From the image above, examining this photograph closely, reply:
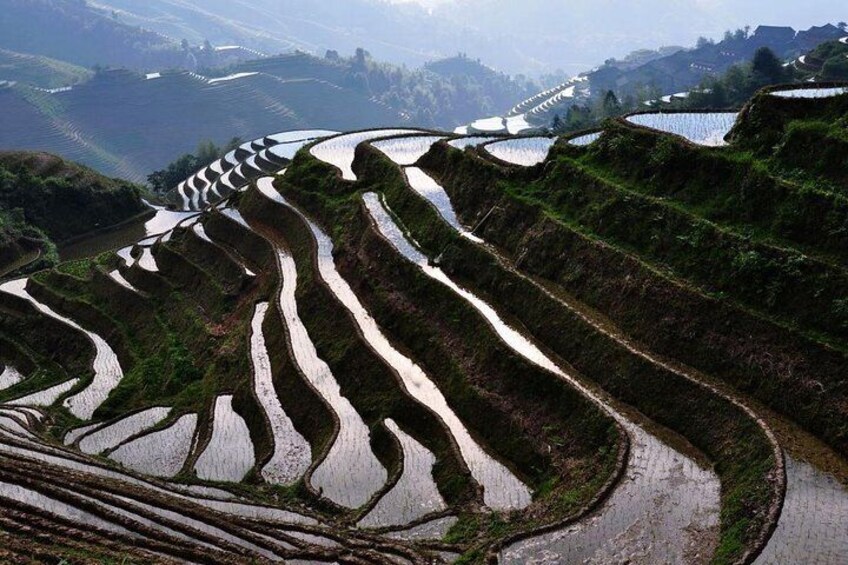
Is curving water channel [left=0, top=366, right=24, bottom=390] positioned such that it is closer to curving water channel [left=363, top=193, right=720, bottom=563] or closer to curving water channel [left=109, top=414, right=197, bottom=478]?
curving water channel [left=109, top=414, right=197, bottom=478]

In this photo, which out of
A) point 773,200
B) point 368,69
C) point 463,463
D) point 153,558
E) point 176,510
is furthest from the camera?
point 368,69

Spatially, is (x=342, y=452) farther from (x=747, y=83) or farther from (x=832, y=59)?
(x=747, y=83)

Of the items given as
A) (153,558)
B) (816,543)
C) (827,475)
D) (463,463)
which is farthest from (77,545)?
(827,475)

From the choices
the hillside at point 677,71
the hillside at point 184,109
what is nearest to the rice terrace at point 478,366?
the hillside at point 677,71

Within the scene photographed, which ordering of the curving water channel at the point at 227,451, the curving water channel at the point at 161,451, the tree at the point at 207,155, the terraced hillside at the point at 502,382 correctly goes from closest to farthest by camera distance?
the terraced hillside at the point at 502,382 < the curving water channel at the point at 227,451 < the curving water channel at the point at 161,451 < the tree at the point at 207,155

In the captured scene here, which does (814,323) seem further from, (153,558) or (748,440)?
(153,558)

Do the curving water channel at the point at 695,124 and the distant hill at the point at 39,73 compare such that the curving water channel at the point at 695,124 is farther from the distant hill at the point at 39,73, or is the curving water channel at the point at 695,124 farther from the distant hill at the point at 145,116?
the distant hill at the point at 39,73

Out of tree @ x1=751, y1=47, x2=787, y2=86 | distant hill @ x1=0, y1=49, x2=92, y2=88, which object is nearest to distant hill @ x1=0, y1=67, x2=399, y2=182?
distant hill @ x1=0, y1=49, x2=92, y2=88
